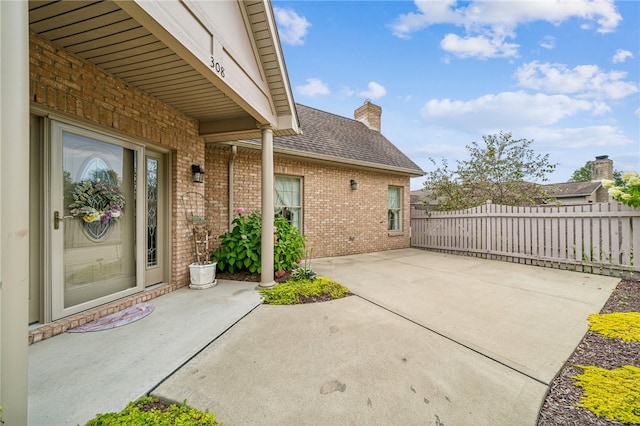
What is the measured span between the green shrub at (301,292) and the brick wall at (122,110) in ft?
5.86

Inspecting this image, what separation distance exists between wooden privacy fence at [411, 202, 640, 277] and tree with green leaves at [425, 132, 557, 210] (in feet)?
4.34

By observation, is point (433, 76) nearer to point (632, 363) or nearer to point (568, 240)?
point (568, 240)

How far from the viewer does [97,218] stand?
11.1ft

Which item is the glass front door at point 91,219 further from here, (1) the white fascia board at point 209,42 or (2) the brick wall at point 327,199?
(2) the brick wall at point 327,199

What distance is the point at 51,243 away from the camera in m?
2.88

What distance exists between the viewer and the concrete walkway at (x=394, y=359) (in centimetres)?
185

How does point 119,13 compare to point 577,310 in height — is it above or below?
above

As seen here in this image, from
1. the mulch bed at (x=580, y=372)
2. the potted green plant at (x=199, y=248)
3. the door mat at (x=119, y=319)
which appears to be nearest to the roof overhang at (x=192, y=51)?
the potted green plant at (x=199, y=248)

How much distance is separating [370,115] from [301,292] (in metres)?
9.99

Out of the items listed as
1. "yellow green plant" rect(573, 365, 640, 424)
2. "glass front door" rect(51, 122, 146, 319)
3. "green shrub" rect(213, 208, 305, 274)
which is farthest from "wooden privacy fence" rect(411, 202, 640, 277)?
"glass front door" rect(51, 122, 146, 319)

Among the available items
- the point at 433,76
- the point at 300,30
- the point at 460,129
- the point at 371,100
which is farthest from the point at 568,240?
the point at 460,129

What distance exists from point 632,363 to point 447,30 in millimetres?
10737

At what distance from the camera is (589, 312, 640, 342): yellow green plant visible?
2.90 meters

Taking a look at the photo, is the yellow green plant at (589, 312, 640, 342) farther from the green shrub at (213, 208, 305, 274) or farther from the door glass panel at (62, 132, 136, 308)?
the door glass panel at (62, 132, 136, 308)
